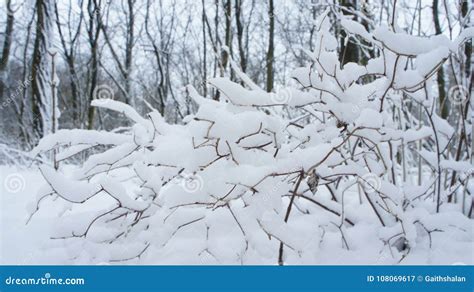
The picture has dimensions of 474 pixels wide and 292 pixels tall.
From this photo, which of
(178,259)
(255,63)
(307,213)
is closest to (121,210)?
(178,259)

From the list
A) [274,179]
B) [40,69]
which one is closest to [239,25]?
[40,69]

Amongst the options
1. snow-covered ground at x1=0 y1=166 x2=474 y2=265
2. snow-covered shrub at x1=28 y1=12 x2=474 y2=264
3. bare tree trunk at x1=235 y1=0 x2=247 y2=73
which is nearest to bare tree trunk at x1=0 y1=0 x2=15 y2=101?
bare tree trunk at x1=235 y1=0 x2=247 y2=73

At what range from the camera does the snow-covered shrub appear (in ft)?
2.51

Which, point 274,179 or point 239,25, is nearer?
point 274,179

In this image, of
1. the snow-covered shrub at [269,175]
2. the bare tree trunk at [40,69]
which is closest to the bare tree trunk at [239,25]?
the bare tree trunk at [40,69]

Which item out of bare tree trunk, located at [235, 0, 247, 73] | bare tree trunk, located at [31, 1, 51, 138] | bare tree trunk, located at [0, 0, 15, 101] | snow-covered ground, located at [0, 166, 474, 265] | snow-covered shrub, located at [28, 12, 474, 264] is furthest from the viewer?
bare tree trunk, located at [0, 0, 15, 101]

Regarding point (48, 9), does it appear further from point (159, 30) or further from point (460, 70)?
point (460, 70)

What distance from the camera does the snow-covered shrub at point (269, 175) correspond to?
0.76 metres

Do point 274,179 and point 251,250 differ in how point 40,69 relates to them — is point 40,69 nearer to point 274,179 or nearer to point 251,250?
point 251,250

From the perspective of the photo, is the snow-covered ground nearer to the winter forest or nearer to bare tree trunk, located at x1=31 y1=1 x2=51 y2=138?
the winter forest

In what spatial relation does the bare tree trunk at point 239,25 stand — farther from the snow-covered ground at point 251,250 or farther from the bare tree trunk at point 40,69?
the snow-covered ground at point 251,250

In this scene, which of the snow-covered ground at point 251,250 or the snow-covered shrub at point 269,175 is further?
the snow-covered ground at point 251,250

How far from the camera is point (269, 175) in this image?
727mm
